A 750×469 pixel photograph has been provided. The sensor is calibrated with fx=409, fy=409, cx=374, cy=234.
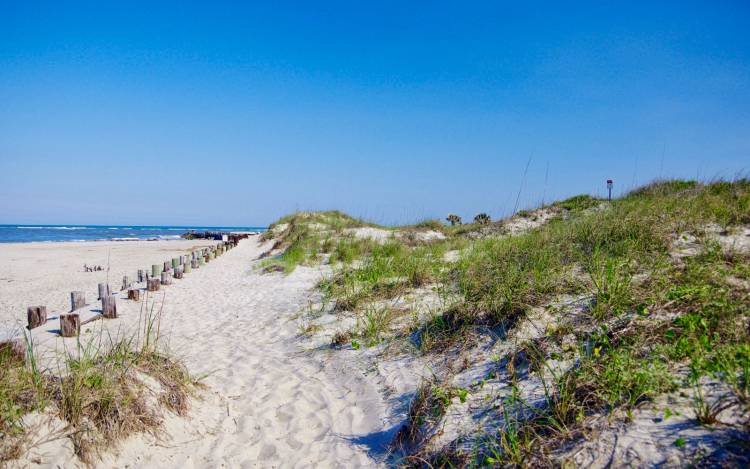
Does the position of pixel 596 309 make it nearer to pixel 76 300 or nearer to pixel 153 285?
pixel 76 300

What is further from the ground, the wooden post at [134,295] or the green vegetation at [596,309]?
the green vegetation at [596,309]

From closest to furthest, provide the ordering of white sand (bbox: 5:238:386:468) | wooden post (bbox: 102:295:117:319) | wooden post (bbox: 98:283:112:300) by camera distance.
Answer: white sand (bbox: 5:238:386:468) < wooden post (bbox: 102:295:117:319) < wooden post (bbox: 98:283:112:300)

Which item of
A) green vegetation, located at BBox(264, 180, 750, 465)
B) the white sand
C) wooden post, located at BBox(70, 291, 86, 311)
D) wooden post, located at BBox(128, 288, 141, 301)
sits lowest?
the white sand

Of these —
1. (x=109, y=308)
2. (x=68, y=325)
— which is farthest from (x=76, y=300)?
(x=68, y=325)

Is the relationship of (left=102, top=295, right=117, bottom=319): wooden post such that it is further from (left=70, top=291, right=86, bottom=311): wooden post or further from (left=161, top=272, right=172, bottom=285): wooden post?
(left=161, top=272, right=172, bottom=285): wooden post

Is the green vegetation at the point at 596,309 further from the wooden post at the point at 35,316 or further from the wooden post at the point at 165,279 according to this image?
the wooden post at the point at 165,279

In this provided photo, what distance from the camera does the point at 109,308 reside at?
7.87 meters

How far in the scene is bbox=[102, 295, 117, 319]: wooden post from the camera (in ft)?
25.5

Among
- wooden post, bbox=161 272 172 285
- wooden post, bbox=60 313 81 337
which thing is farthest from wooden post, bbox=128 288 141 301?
wooden post, bbox=60 313 81 337

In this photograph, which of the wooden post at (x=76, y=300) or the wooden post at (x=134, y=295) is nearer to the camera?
the wooden post at (x=76, y=300)

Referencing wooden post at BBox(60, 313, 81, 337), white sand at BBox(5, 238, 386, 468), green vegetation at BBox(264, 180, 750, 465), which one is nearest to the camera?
green vegetation at BBox(264, 180, 750, 465)

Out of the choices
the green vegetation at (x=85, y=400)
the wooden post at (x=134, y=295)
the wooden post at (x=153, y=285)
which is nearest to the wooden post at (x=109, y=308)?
the wooden post at (x=134, y=295)

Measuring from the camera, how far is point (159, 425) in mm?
3480

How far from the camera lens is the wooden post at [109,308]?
7.78m
